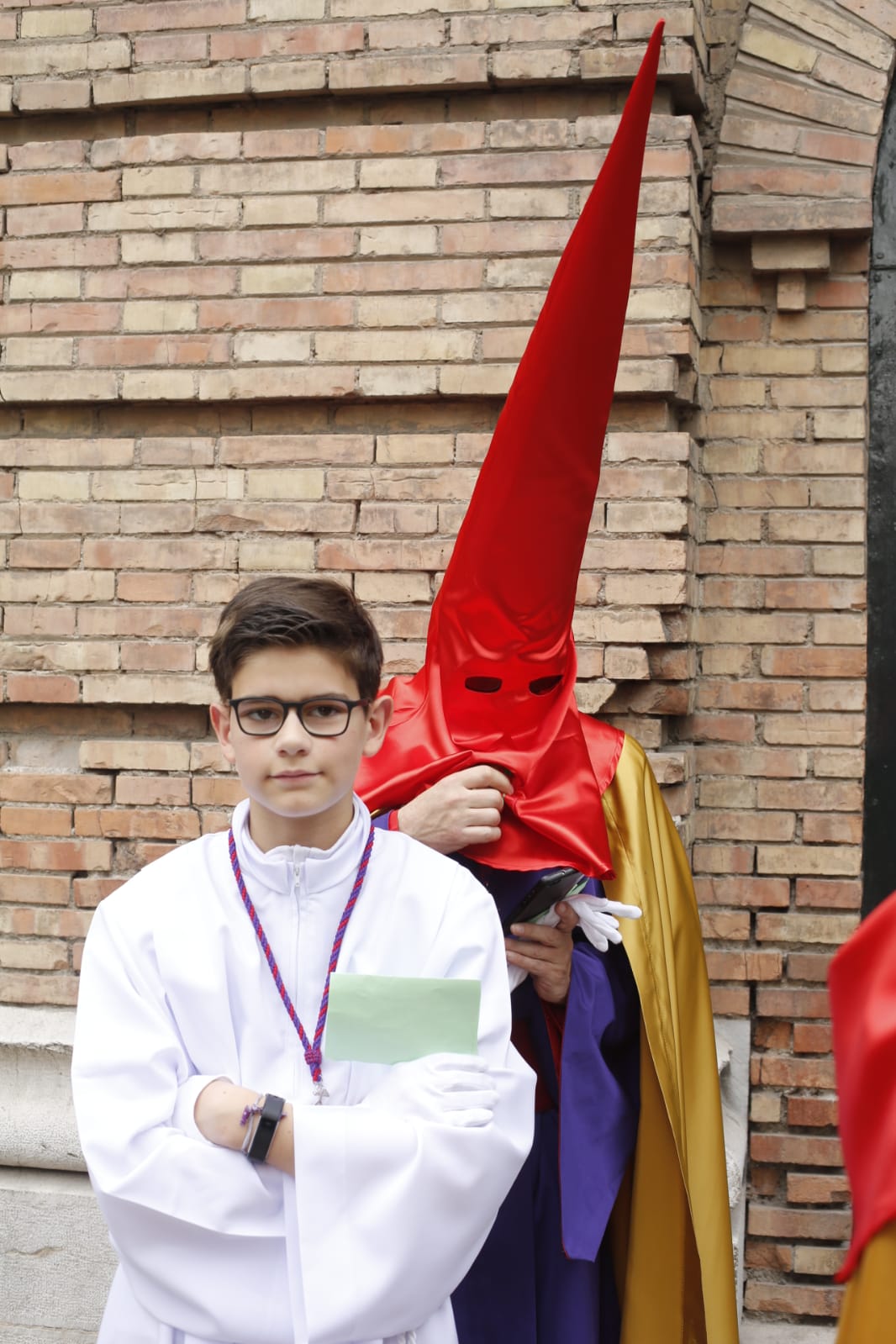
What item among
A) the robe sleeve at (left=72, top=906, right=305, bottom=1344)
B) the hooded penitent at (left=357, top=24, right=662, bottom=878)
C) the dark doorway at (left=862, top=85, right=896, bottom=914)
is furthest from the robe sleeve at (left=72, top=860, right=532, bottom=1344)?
the dark doorway at (left=862, top=85, right=896, bottom=914)

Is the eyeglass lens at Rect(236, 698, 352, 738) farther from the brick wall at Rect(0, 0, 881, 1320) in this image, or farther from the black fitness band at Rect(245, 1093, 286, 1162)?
the brick wall at Rect(0, 0, 881, 1320)

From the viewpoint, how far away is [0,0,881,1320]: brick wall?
318cm

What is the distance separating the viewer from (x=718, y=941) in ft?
10.9

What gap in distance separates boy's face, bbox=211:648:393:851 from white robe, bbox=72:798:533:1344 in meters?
0.04

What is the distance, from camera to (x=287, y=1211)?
1.59m

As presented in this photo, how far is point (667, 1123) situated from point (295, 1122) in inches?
36.3

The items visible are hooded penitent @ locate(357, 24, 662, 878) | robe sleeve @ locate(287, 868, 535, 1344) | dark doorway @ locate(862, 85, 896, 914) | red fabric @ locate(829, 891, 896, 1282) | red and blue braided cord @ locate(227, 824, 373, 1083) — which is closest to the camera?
red fabric @ locate(829, 891, 896, 1282)

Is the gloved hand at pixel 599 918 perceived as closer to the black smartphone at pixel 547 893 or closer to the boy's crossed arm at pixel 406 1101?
the black smartphone at pixel 547 893

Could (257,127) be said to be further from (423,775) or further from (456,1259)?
(456,1259)

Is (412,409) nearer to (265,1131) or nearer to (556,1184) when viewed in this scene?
(556,1184)

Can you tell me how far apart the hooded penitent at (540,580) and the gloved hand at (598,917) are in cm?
6

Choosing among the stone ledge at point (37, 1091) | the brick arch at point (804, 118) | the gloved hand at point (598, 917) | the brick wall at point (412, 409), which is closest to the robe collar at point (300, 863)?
the gloved hand at point (598, 917)

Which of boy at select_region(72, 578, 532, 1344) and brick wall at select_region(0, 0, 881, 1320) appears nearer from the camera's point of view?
boy at select_region(72, 578, 532, 1344)

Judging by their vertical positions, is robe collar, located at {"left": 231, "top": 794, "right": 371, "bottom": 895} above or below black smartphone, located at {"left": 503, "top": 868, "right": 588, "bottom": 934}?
above
